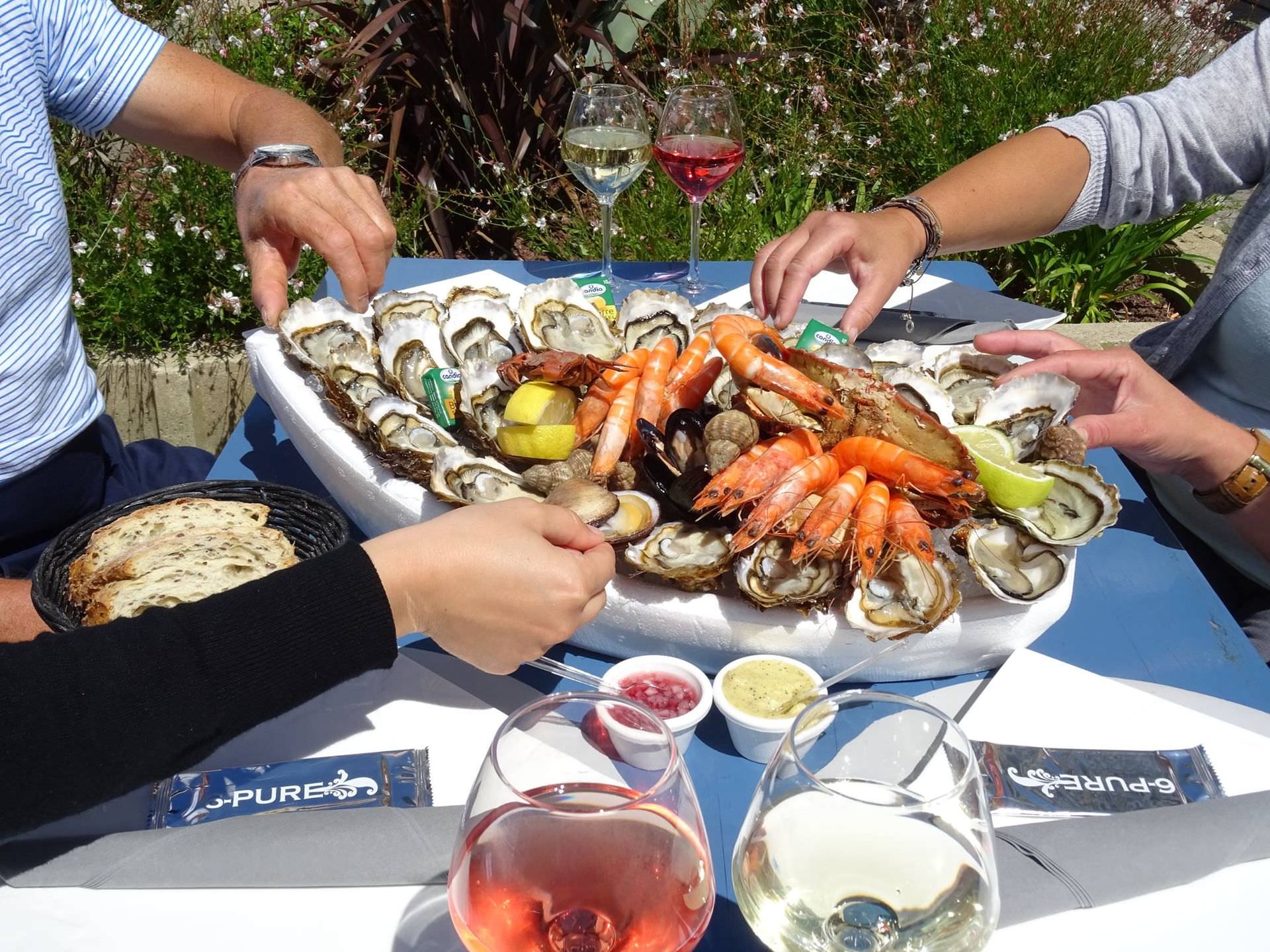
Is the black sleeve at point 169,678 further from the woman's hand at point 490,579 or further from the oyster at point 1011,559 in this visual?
the oyster at point 1011,559

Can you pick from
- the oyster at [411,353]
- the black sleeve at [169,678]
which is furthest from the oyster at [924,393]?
the black sleeve at [169,678]

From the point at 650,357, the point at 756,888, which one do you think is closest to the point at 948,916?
the point at 756,888

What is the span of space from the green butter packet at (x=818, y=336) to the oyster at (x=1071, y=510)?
0.44 metres

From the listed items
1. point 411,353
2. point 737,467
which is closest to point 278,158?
point 411,353

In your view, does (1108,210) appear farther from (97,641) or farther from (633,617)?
(97,641)

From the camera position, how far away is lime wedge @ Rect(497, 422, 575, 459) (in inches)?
56.9

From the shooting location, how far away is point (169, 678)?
3.20 ft

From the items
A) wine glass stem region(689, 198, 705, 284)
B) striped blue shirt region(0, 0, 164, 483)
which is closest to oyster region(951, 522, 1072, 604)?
wine glass stem region(689, 198, 705, 284)

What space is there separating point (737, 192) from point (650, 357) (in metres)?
2.50

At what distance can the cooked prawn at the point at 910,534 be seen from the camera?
48.1 inches

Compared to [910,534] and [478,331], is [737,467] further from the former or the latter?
[478,331]

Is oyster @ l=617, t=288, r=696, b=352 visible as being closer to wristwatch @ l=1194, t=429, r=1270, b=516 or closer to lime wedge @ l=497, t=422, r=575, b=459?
lime wedge @ l=497, t=422, r=575, b=459

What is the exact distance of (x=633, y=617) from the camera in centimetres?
128

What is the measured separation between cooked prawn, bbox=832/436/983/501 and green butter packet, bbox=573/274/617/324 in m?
0.60
